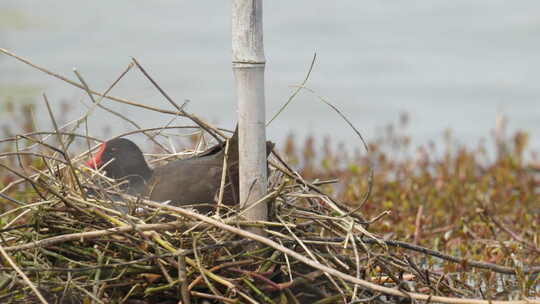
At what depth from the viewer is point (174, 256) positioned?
3.26 meters

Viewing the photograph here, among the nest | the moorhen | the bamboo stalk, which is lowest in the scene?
the nest

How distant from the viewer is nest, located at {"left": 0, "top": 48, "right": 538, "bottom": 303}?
10.5 feet

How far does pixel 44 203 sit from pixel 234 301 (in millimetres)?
948

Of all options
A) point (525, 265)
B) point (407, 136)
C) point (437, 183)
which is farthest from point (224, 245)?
point (407, 136)

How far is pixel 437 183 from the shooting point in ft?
23.4

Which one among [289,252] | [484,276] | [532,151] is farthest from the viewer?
[532,151]

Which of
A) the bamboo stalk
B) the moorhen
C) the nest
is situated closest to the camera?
the nest

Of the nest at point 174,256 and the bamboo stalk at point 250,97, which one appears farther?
the bamboo stalk at point 250,97

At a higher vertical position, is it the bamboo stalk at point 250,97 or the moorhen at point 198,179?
the bamboo stalk at point 250,97

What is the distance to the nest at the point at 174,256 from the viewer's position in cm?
321

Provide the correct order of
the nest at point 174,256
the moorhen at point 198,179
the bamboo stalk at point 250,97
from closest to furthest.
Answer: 1. the nest at point 174,256
2. the bamboo stalk at point 250,97
3. the moorhen at point 198,179

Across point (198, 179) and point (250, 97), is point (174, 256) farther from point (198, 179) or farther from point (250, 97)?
point (250, 97)

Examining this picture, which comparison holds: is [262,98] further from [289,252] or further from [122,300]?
[122,300]

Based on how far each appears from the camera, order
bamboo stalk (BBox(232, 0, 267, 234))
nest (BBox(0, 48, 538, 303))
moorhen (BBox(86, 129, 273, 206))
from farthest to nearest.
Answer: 1. moorhen (BBox(86, 129, 273, 206))
2. bamboo stalk (BBox(232, 0, 267, 234))
3. nest (BBox(0, 48, 538, 303))
